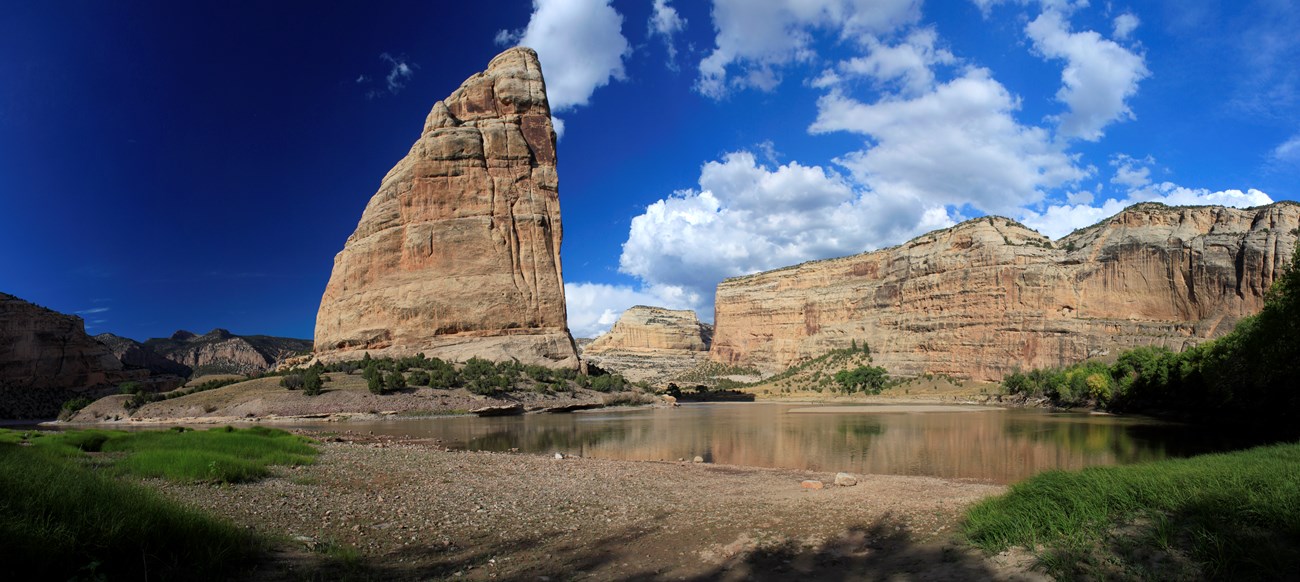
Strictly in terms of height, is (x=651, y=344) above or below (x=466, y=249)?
below

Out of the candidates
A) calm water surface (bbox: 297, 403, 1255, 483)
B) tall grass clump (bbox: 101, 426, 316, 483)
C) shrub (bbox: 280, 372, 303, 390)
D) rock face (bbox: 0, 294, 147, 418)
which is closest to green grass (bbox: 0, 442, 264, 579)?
tall grass clump (bbox: 101, 426, 316, 483)

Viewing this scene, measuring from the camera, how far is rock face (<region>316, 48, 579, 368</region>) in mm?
64938

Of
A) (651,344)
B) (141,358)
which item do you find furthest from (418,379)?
(651,344)

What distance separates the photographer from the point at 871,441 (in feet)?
85.5

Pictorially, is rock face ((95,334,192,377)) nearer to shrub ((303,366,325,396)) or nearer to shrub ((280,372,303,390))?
shrub ((280,372,303,390))

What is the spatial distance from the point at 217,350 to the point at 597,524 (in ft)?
438

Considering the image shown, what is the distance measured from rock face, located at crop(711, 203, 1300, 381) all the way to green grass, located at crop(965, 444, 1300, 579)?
70.7 m

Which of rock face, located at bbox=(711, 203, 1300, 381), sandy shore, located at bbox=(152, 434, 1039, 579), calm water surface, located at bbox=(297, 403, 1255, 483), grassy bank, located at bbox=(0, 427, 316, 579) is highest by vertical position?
rock face, located at bbox=(711, 203, 1300, 381)

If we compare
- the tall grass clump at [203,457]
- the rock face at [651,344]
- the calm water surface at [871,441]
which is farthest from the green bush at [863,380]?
the tall grass clump at [203,457]

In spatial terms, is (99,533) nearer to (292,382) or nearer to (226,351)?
(292,382)

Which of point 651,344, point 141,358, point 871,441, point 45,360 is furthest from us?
point 651,344

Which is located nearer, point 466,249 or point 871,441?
point 871,441

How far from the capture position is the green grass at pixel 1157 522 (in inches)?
195

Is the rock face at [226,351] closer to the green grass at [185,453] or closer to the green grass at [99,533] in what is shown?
the green grass at [185,453]
